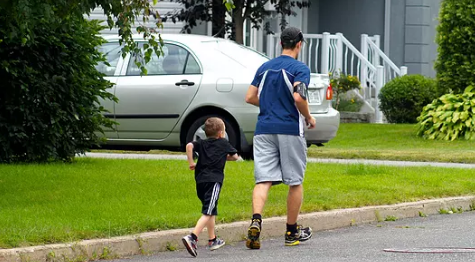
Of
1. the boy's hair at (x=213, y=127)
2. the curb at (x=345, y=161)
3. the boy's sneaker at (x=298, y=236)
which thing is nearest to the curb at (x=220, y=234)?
the boy's sneaker at (x=298, y=236)

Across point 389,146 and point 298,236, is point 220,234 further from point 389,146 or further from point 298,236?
point 389,146

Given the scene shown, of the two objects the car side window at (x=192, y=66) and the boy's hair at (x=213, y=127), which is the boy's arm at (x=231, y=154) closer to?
the boy's hair at (x=213, y=127)

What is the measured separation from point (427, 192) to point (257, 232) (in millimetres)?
3276

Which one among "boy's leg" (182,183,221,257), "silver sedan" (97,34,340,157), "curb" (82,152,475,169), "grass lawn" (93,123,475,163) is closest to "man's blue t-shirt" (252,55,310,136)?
"boy's leg" (182,183,221,257)

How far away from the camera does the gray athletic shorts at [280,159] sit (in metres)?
7.66

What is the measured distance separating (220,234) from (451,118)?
10.1m

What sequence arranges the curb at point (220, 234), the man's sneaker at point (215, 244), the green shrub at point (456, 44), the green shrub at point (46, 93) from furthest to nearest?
the green shrub at point (456, 44) → the green shrub at point (46, 93) → the man's sneaker at point (215, 244) → the curb at point (220, 234)

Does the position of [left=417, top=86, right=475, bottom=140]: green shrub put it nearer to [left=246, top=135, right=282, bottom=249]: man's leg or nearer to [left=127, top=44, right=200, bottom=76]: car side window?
[left=127, top=44, right=200, bottom=76]: car side window

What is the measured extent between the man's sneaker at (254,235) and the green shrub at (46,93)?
469 centimetres

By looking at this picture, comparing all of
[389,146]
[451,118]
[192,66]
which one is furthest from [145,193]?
[451,118]

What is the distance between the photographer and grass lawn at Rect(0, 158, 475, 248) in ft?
24.7

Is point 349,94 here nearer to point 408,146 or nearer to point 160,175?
point 408,146

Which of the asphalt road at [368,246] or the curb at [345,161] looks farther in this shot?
the curb at [345,161]

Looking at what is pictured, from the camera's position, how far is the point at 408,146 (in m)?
16.5
